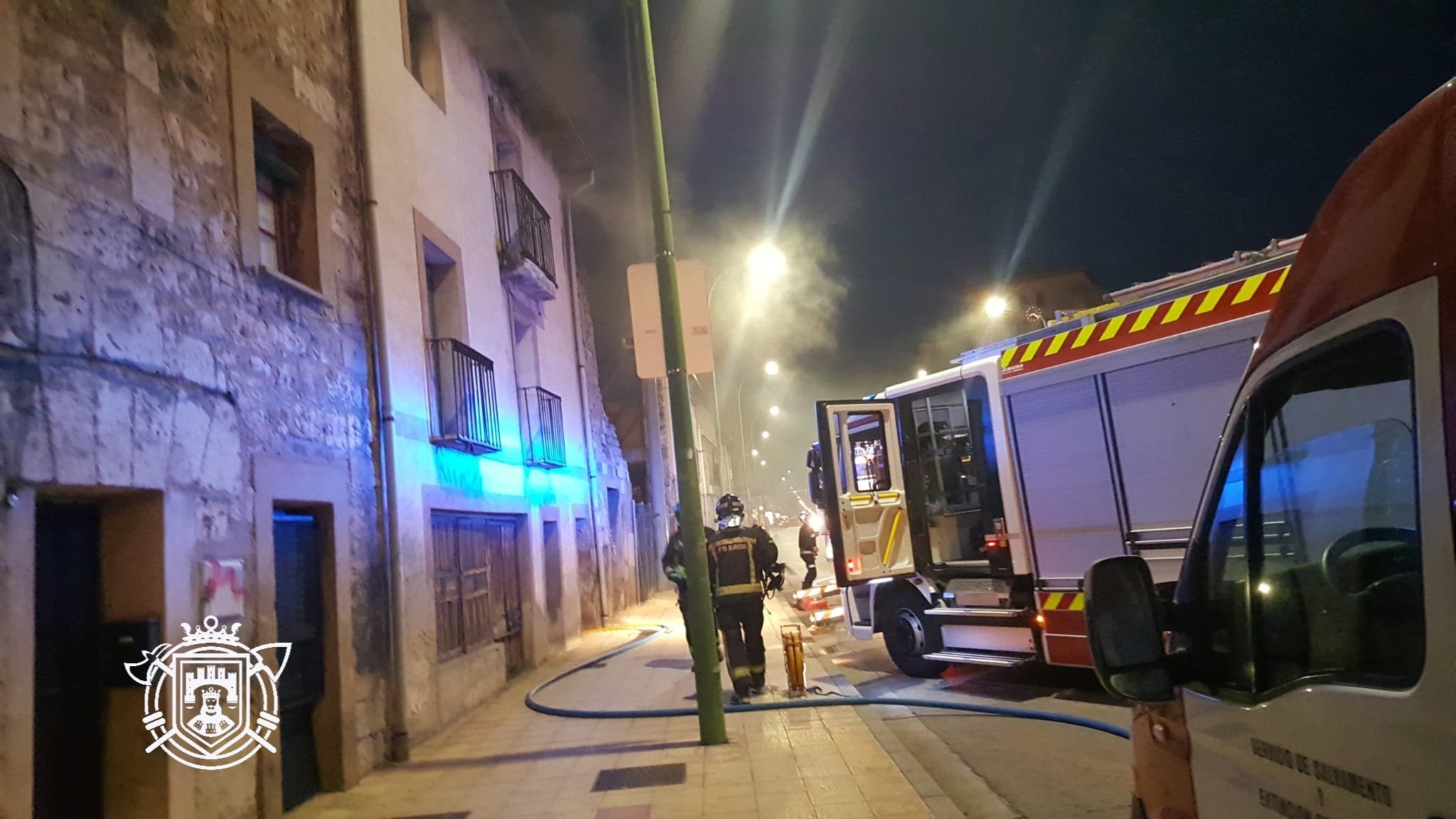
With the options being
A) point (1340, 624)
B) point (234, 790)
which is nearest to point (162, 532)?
point (234, 790)

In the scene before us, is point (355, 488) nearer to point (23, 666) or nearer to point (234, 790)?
point (234, 790)

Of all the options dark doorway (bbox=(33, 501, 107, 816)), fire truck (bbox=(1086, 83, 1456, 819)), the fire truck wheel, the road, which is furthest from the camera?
the fire truck wheel

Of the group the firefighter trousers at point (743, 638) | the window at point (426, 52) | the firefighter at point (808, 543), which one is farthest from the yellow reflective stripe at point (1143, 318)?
the firefighter at point (808, 543)

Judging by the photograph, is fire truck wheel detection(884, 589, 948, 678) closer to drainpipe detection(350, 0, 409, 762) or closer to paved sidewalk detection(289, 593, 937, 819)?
paved sidewalk detection(289, 593, 937, 819)

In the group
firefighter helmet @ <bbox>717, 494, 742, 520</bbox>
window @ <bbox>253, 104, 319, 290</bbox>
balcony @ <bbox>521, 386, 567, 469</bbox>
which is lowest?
firefighter helmet @ <bbox>717, 494, 742, 520</bbox>

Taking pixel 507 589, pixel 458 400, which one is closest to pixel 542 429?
pixel 507 589

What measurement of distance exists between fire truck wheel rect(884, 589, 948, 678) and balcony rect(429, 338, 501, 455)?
4537 millimetres

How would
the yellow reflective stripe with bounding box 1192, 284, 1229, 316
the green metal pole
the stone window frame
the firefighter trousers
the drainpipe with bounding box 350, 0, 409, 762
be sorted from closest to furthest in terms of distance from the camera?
the stone window frame
the yellow reflective stripe with bounding box 1192, 284, 1229, 316
the green metal pole
the drainpipe with bounding box 350, 0, 409, 762
the firefighter trousers

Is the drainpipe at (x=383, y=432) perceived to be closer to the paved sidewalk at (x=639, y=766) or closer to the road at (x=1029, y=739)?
the paved sidewalk at (x=639, y=766)

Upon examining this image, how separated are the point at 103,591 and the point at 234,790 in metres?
1.33

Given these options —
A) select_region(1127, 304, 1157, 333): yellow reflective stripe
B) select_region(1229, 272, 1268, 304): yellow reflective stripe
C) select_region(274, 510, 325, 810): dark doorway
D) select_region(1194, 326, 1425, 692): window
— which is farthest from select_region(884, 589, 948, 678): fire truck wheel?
select_region(1194, 326, 1425, 692): window

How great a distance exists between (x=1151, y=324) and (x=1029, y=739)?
3229 mm

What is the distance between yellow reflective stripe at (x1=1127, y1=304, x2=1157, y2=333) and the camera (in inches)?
275

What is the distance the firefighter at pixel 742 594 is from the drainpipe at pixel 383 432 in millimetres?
2608
